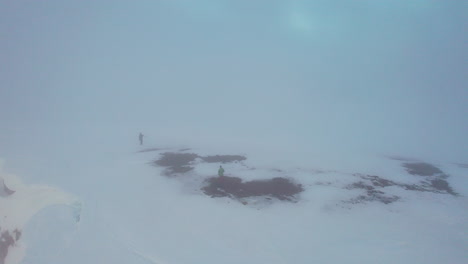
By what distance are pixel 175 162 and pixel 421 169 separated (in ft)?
84.1

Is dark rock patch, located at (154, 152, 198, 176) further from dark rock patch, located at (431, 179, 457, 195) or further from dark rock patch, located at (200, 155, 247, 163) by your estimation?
dark rock patch, located at (431, 179, 457, 195)

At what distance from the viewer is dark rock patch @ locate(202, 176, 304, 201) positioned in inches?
787

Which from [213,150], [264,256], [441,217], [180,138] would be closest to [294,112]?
[180,138]

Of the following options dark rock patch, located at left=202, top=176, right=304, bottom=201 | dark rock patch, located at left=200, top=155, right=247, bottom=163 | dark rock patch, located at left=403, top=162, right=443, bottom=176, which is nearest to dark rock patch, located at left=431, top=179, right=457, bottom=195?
dark rock patch, located at left=403, top=162, right=443, bottom=176

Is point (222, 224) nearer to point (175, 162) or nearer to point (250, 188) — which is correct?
point (250, 188)

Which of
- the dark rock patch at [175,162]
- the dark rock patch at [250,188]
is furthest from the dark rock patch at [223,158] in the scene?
the dark rock patch at [250,188]

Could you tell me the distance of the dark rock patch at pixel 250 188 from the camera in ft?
65.6

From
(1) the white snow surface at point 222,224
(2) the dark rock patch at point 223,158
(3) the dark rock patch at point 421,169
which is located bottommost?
(1) the white snow surface at point 222,224

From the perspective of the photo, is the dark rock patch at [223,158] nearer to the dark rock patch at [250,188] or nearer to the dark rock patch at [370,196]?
the dark rock patch at [250,188]

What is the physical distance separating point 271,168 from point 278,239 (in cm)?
1122

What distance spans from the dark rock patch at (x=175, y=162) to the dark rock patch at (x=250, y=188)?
3682mm

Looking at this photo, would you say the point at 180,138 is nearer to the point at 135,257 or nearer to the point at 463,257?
the point at 135,257

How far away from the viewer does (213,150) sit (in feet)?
105

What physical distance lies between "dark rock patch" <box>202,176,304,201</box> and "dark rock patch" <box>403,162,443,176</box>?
14.6 metres
